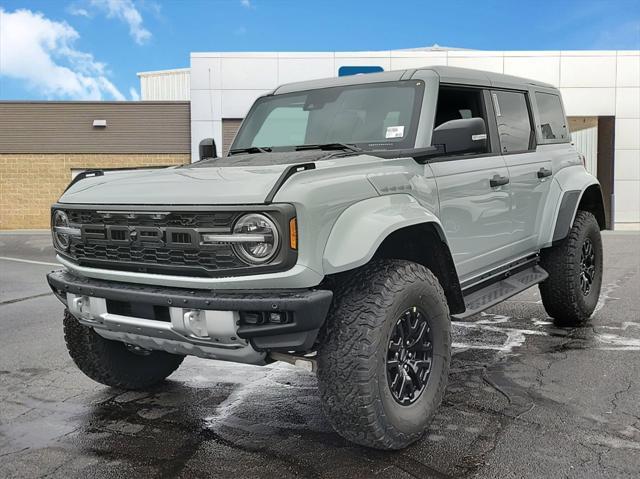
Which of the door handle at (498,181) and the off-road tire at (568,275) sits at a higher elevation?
the door handle at (498,181)

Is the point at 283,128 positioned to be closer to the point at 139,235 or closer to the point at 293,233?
the point at 139,235

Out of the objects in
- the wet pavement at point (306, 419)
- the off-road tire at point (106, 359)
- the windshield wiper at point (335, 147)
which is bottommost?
the wet pavement at point (306, 419)

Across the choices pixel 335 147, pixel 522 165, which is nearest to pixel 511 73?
pixel 522 165

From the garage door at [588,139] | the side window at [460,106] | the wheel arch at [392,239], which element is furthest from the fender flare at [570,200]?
the garage door at [588,139]

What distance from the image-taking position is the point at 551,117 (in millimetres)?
5734

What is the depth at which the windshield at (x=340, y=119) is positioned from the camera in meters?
4.02

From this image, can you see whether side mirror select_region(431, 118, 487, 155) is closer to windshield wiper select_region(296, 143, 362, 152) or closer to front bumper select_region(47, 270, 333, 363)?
windshield wiper select_region(296, 143, 362, 152)

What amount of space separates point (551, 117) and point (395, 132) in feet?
7.84

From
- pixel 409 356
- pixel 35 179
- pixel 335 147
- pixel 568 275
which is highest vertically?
pixel 35 179

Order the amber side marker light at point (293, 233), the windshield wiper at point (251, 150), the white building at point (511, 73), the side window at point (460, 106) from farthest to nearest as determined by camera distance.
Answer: the white building at point (511, 73) < the windshield wiper at point (251, 150) < the side window at point (460, 106) < the amber side marker light at point (293, 233)

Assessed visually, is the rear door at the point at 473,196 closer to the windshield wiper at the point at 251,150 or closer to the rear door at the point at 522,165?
the rear door at the point at 522,165

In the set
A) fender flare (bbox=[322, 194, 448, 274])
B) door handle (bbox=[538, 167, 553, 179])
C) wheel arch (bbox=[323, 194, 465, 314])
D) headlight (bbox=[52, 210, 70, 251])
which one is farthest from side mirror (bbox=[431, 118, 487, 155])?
headlight (bbox=[52, 210, 70, 251])

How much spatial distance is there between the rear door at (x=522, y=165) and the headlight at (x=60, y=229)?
2.95m

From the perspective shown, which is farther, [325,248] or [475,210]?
[475,210]
